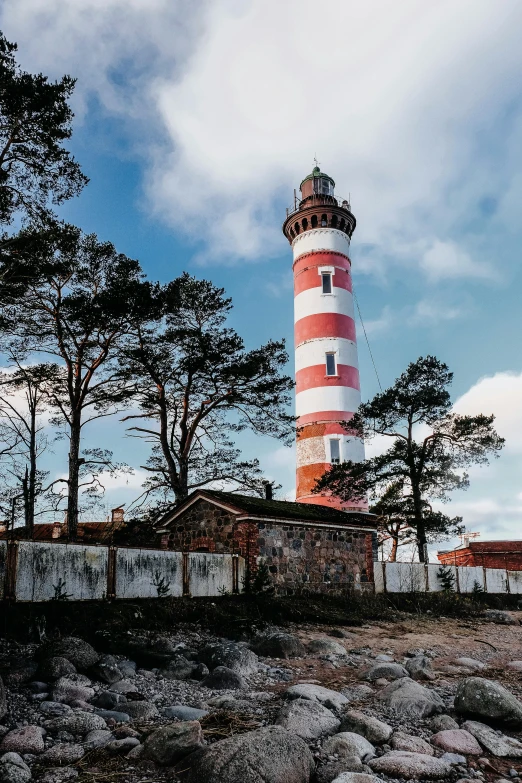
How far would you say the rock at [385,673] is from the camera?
9867 millimetres

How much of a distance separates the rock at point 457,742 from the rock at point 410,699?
936 mm

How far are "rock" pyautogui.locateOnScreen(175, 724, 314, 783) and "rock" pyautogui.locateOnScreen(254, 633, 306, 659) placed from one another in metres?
5.84

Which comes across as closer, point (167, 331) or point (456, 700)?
point (456, 700)

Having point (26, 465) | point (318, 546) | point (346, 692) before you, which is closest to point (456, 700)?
point (346, 692)

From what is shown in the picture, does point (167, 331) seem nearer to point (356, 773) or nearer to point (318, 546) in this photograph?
point (318, 546)

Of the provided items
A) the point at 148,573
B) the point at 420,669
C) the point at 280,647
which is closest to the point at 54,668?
the point at 280,647

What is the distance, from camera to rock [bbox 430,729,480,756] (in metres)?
6.38

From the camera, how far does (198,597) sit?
52.0 ft

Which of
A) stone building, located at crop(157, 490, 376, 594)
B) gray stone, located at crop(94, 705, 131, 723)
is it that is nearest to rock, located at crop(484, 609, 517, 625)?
stone building, located at crop(157, 490, 376, 594)

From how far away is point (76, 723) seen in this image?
22.4 ft

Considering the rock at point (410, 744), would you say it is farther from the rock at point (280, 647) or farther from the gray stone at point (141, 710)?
the rock at point (280, 647)

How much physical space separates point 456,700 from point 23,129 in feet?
51.1

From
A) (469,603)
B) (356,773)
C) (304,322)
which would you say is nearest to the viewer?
(356,773)

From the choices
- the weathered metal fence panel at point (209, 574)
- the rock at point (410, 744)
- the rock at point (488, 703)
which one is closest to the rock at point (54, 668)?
the rock at point (410, 744)
